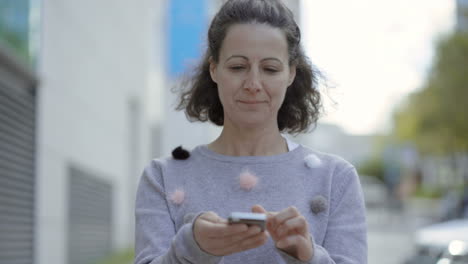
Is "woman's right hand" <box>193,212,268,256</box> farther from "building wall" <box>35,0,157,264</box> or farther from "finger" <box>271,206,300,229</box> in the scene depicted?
"building wall" <box>35,0,157,264</box>

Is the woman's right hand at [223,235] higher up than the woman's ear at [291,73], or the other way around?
the woman's ear at [291,73]

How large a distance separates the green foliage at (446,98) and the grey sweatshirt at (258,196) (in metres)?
23.0

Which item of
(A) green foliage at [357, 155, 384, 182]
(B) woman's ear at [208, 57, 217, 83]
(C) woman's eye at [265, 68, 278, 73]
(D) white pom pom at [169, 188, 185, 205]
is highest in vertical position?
Result: (A) green foliage at [357, 155, 384, 182]

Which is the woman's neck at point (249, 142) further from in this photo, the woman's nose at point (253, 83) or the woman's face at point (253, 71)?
the woman's nose at point (253, 83)

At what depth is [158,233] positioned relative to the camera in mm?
2074

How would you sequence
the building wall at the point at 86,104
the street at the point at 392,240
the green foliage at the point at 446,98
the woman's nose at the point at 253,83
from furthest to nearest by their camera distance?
1. the green foliage at the point at 446,98
2. the street at the point at 392,240
3. the building wall at the point at 86,104
4. the woman's nose at the point at 253,83

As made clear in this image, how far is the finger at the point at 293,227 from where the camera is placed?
176cm

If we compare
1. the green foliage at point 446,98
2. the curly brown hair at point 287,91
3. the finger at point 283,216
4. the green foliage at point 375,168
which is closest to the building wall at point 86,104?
the curly brown hair at point 287,91

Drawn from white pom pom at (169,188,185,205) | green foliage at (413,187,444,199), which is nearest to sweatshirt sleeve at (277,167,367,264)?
white pom pom at (169,188,185,205)

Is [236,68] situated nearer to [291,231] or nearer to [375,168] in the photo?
[291,231]

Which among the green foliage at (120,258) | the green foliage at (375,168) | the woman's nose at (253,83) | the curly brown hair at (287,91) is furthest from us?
the green foliage at (375,168)

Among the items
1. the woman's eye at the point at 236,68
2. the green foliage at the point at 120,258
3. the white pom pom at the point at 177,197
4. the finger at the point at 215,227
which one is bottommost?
the green foliage at the point at 120,258

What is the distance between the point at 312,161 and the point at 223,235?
21.1 inches

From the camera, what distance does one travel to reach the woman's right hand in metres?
1.70
